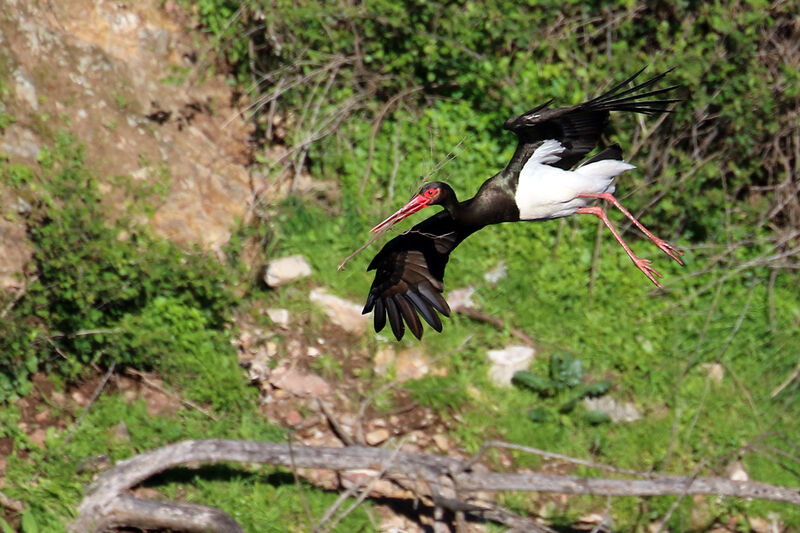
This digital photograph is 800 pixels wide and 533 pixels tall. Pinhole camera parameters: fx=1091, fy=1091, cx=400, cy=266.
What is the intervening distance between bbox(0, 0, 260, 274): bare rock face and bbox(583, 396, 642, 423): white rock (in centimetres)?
255

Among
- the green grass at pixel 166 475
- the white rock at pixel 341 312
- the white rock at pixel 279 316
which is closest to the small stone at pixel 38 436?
the green grass at pixel 166 475

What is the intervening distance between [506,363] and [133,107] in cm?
288

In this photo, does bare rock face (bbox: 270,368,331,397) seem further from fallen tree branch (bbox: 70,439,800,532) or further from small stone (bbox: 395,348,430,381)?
fallen tree branch (bbox: 70,439,800,532)

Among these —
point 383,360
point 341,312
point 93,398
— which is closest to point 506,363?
point 383,360

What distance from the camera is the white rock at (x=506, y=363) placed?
22.5ft

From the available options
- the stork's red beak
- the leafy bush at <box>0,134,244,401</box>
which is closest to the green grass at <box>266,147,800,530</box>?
the leafy bush at <box>0,134,244,401</box>

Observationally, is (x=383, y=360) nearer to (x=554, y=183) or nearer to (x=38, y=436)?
(x=38, y=436)

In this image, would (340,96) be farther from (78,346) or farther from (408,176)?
(78,346)

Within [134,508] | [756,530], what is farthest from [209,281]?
[756,530]

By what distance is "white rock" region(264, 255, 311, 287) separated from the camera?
687cm

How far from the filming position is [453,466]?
18.9 feet

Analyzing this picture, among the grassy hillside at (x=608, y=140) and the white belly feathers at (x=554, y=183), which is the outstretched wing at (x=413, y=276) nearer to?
the white belly feathers at (x=554, y=183)

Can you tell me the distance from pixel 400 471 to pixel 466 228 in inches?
79.2

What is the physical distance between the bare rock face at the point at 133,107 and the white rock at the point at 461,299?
4.79ft
